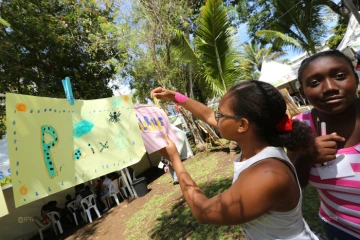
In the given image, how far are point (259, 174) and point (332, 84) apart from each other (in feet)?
1.93

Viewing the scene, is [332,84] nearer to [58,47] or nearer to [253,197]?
[253,197]

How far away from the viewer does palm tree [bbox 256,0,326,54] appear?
30.5 feet

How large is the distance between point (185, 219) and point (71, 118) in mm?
2945

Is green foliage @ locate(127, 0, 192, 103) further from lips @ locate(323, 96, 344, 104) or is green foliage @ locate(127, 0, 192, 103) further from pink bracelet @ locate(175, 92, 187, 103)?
lips @ locate(323, 96, 344, 104)

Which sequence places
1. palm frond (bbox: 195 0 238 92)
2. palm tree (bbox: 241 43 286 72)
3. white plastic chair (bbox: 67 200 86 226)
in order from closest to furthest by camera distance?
palm frond (bbox: 195 0 238 92), white plastic chair (bbox: 67 200 86 226), palm tree (bbox: 241 43 286 72)

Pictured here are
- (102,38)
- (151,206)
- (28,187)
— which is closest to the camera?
(28,187)

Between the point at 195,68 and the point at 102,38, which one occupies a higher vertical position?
the point at 102,38

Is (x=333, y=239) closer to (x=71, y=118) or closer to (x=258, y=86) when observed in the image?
(x=258, y=86)

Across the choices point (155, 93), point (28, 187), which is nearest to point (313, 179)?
point (155, 93)

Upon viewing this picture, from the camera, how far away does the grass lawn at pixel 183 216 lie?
3322 millimetres

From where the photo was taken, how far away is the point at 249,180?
85 cm

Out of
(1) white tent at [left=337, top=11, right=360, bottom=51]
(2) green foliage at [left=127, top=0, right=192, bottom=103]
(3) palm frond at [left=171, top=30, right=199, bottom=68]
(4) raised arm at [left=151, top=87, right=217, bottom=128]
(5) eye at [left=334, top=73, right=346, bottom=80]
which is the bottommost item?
(5) eye at [left=334, top=73, right=346, bottom=80]

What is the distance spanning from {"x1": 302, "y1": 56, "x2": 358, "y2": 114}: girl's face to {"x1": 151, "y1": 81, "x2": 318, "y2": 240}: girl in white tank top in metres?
0.17

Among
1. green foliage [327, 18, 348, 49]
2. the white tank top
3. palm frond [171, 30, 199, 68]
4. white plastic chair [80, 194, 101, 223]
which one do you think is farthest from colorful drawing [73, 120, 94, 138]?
green foliage [327, 18, 348, 49]
